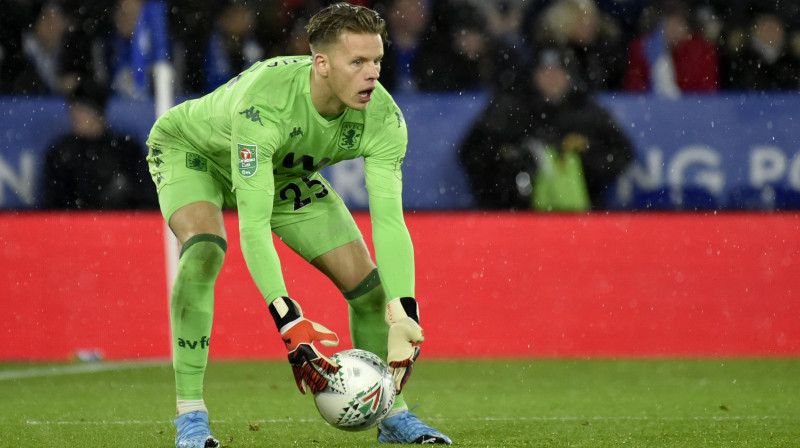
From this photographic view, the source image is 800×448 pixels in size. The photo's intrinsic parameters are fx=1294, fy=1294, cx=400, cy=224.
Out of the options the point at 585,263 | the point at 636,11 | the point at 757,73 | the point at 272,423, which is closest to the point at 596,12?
the point at 636,11

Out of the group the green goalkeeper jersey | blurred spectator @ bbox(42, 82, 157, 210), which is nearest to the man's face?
the green goalkeeper jersey

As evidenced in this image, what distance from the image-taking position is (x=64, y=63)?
11430 millimetres

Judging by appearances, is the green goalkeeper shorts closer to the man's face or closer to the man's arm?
the man's arm

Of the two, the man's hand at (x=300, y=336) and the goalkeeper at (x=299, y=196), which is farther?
the goalkeeper at (x=299, y=196)

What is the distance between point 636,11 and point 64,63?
218 inches

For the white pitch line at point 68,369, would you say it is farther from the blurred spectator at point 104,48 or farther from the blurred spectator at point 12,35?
the blurred spectator at point 12,35

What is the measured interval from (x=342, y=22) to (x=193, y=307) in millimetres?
1437

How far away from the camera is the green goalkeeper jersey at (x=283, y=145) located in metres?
5.07

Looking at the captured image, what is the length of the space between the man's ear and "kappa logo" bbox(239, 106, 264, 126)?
0.30 meters

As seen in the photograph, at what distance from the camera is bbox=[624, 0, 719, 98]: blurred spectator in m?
12.1

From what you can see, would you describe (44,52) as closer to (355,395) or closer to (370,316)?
(370,316)

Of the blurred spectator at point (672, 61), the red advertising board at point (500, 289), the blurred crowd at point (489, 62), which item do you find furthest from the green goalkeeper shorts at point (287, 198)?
the blurred spectator at point (672, 61)

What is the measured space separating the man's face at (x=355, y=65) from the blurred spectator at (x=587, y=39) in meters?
6.56

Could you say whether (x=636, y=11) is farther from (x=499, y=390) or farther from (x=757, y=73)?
(x=499, y=390)
